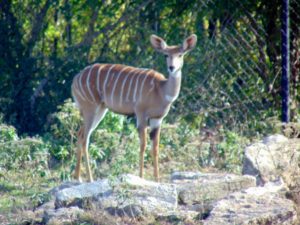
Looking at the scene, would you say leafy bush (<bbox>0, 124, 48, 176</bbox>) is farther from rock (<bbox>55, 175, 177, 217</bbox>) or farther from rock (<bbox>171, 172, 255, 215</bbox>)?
rock (<bbox>171, 172, 255, 215</bbox>)

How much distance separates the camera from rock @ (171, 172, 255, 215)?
5637 mm

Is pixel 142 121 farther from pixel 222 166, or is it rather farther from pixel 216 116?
pixel 216 116

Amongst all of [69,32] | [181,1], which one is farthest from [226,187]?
[69,32]

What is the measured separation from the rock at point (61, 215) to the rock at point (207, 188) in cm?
76

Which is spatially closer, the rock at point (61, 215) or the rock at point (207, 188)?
the rock at point (61, 215)

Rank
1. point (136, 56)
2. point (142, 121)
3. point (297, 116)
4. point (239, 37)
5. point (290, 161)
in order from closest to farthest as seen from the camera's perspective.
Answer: point (290, 161) < point (142, 121) < point (297, 116) < point (239, 37) < point (136, 56)

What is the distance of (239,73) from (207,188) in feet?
11.4

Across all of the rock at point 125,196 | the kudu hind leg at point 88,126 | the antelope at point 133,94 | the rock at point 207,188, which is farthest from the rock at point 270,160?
the kudu hind leg at point 88,126

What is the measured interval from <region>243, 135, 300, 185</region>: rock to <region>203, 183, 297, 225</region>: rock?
2.83 feet

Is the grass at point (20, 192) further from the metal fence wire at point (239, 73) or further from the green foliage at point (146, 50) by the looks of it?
the metal fence wire at point (239, 73)

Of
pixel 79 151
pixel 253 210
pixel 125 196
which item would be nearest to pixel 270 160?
pixel 253 210

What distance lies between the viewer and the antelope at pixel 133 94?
293 inches

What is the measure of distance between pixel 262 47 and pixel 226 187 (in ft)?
10.9

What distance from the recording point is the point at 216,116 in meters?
8.98
